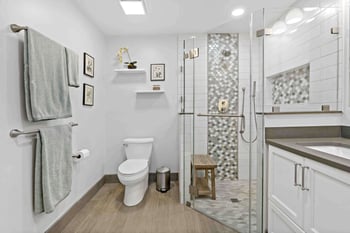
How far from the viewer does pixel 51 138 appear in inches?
66.2

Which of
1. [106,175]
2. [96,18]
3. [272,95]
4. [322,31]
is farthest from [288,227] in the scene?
[96,18]

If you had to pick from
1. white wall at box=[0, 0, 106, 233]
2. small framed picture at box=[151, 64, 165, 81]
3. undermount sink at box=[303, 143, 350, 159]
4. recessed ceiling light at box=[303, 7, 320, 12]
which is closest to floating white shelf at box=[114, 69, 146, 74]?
small framed picture at box=[151, 64, 165, 81]

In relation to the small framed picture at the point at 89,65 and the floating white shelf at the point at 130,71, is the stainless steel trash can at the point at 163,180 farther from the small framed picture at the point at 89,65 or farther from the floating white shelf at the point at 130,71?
the small framed picture at the point at 89,65

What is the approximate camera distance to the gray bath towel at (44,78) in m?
1.46

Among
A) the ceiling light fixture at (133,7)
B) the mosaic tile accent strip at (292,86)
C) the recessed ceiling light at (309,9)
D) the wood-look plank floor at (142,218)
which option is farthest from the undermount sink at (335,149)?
the ceiling light fixture at (133,7)

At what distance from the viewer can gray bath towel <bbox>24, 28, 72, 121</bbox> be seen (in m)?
1.46

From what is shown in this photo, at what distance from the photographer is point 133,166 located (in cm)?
275

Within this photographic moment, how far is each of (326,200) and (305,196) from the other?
0.57ft

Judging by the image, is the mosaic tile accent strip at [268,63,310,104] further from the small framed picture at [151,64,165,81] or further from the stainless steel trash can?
the stainless steel trash can

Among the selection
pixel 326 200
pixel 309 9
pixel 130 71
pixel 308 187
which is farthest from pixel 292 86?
pixel 130 71

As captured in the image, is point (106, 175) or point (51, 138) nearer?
point (51, 138)

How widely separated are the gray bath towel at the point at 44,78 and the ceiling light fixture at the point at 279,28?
7.35ft

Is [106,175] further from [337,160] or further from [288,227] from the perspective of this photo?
[337,160]

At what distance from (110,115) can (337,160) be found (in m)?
3.07
